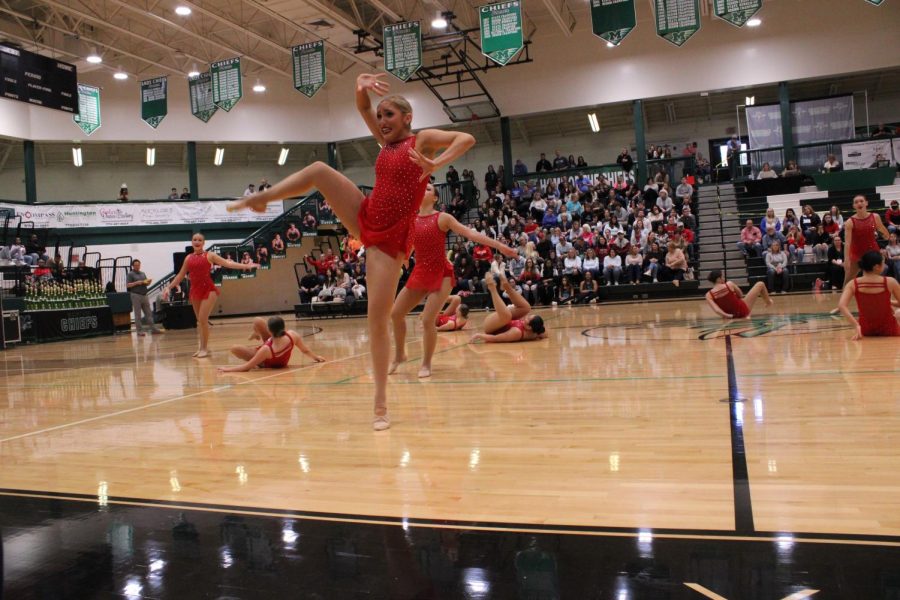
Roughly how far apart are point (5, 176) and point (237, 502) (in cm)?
3137

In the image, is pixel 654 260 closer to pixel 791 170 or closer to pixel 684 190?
pixel 684 190

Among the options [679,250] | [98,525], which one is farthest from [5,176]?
[98,525]

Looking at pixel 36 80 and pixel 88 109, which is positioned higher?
pixel 88 109

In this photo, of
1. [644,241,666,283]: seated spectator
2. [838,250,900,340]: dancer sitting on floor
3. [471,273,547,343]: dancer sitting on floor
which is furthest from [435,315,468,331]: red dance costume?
[644,241,666,283]: seated spectator

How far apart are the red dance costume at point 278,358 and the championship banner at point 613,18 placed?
40.3 feet

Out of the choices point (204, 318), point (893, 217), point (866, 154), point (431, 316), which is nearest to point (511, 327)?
point (431, 316)

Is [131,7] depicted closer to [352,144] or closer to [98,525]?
[352,144]

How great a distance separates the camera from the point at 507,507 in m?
2.46

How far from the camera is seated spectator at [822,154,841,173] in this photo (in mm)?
20969

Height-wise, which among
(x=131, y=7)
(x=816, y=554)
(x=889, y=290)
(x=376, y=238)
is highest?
(x=131, y=7)

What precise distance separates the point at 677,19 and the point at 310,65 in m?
9.74

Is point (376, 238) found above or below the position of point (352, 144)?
below

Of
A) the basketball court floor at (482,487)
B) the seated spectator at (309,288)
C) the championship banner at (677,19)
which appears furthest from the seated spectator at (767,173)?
the basketball court floor at (482,487)

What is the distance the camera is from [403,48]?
18344mm
